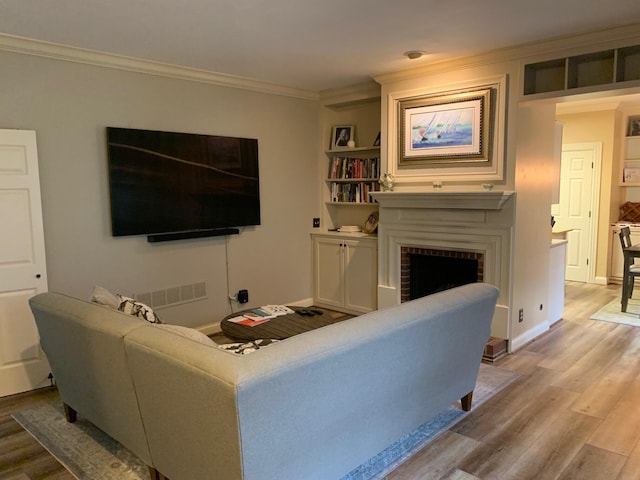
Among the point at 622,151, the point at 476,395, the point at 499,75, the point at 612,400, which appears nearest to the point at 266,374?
the point at 476,395

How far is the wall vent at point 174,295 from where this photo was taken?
4.13m

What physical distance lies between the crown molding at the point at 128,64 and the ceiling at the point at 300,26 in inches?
3.2

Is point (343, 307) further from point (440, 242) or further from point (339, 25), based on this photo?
point (339, 25)

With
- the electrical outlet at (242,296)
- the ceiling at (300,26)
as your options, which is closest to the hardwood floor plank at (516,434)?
the ceiling at (300,26)

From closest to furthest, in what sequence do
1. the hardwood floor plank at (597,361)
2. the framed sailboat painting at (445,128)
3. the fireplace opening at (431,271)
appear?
the hardwood floor plank at (597,361) < the framed sailboat painting at (445,128) < the fireplace opening at (431,271)

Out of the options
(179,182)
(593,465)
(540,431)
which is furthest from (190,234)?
(593,465)

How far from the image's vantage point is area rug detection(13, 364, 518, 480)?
2400 millimetres

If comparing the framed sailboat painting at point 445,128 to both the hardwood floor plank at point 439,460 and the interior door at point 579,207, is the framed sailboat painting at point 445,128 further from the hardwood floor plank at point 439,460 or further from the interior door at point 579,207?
the interior door at point 579,207

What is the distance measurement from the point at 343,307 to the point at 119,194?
2746mm

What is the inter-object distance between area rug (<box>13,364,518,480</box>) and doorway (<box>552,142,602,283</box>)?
4.54 metres

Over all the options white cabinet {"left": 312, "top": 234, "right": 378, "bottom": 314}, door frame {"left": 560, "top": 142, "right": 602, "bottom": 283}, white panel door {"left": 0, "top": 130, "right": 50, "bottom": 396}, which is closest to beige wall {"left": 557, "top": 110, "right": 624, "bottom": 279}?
door frame {"left": 560, "top": 142, "right": 602, "bottom": 283}

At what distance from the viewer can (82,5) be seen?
8.93 ft

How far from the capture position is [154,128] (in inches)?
160

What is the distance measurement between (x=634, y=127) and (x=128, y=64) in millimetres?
6833
